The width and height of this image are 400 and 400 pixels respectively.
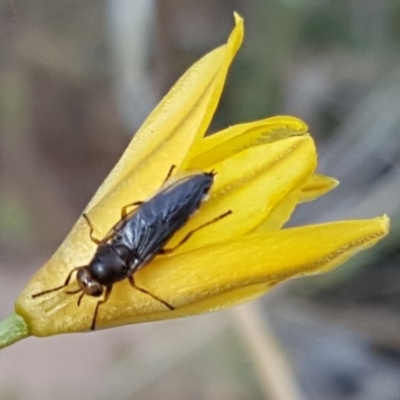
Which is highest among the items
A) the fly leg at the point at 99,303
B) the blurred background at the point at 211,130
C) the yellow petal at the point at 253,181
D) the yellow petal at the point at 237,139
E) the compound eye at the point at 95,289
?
the yellow petal at the point at 237,139

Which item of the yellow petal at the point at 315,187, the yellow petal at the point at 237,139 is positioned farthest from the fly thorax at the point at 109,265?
the yellow petal at the point at 315,187

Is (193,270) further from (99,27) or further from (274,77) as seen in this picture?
(99,27)

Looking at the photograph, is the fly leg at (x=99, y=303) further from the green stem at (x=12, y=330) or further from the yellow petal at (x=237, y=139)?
the yellow petal at (x=237, y=139)

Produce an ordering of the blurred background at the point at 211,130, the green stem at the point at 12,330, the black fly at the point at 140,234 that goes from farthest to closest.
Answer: the blurred background at the point at 211,130, the black fly at the point at 140,234, the green stem at the point at 12,330

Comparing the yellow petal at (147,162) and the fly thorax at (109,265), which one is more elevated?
the yellow petal at (147,162)

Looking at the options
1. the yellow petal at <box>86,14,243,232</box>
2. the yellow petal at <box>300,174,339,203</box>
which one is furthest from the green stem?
the yellow petal at <box>300,174,339,203</box>

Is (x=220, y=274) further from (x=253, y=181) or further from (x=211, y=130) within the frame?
(x=211, y=130)

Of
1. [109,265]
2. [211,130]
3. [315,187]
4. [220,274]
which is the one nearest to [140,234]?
[109,265]

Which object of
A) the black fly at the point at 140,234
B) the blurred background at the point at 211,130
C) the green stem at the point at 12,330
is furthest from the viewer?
the blurred background at the point at 211,130

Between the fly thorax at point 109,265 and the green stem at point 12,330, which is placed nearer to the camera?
the green stem at point 12,330
